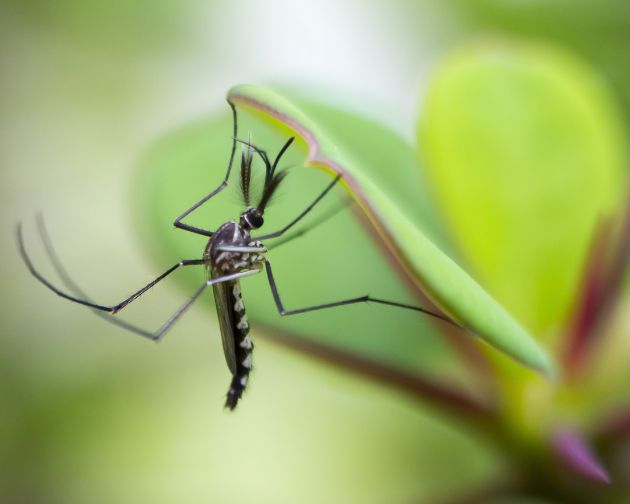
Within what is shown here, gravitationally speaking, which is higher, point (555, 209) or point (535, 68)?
point (535, 68)

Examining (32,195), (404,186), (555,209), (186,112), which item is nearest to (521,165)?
(555,209)

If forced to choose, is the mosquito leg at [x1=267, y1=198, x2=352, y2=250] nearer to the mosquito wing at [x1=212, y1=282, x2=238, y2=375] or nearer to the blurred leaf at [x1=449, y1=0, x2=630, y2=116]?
the mosquito wing at [x1=212, y1=282, x2=238, y2=375]

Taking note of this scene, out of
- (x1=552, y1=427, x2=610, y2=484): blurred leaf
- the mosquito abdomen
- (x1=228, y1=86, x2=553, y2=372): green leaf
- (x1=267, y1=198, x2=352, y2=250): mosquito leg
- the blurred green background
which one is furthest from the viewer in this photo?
the blurred green background

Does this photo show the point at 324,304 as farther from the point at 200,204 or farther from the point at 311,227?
the point at 200,204

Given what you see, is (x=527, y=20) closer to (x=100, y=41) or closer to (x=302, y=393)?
(x=302, y=393)

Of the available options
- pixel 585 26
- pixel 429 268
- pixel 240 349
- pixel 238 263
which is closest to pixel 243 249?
pixel 238 263

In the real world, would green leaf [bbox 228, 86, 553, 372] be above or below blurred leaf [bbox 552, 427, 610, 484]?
above

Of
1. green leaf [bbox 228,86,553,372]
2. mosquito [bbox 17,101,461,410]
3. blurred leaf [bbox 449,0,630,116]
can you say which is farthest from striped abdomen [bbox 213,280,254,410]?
blurred leaf [bbox 449,0,630,116]
